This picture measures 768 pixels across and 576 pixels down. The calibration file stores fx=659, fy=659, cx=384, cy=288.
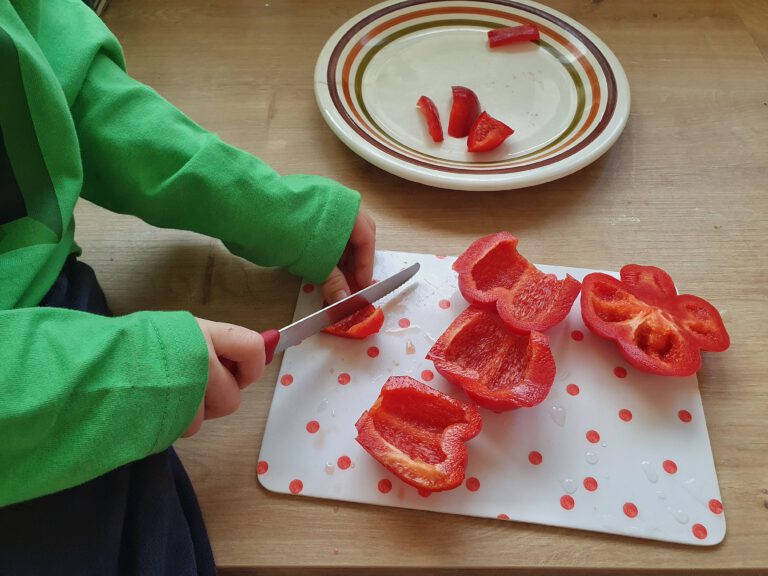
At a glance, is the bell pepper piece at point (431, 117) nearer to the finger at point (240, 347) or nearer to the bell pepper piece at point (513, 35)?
the bell pepper piece at point (513, 35)

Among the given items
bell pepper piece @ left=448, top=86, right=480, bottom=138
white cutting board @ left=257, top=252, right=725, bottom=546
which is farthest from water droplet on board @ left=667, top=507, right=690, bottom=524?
bell pepper piece @ left=448, top=86, right=480, bottom=138

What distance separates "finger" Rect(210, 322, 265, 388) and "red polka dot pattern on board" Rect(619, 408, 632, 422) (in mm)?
356

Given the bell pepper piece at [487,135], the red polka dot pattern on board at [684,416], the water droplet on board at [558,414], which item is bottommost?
the water droplet on board at [558,414]

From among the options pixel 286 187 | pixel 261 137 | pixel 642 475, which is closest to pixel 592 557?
pixel 642 475

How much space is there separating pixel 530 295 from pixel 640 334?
0.12m

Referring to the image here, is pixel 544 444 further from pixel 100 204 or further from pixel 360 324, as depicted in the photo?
pixel 100 204

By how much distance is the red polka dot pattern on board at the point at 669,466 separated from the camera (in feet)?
2.03

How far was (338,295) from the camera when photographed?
0.74 meters

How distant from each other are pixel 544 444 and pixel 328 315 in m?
0.25

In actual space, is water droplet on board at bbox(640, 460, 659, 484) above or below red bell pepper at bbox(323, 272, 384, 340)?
below

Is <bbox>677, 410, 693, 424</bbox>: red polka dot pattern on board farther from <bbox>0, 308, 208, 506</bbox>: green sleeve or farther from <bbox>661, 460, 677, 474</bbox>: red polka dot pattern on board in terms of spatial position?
<bbox>0, 308, 208, 506</bbox>: green sleeve

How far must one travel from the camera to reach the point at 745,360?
0.71 metres

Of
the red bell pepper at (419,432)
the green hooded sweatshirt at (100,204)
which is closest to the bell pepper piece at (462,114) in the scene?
the green hooded sweatshirt at (100,204)

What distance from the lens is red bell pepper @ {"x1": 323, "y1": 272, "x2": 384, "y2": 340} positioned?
27.4 inches
